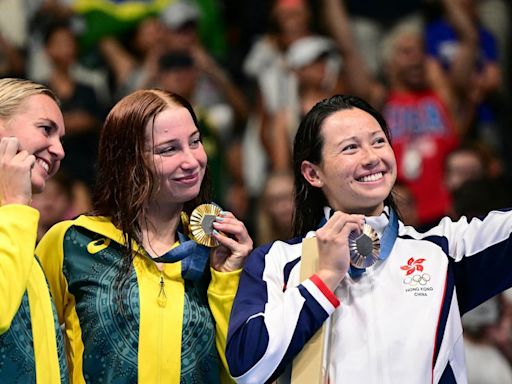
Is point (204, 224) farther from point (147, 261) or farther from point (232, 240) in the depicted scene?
point (147, 261)

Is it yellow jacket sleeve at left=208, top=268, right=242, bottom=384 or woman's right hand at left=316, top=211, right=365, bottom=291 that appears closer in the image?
woman's right hand at left=316, top=211, right=365, bottom=291

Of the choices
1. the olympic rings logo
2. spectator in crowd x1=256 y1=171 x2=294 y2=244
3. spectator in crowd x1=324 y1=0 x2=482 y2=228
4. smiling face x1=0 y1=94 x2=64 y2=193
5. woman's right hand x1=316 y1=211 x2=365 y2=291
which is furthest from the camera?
spectator in crowd x1=324 y1=0 x2=482 y2=228

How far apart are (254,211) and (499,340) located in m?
2.21

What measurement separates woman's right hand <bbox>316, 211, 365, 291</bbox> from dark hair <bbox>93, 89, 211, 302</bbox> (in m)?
0.68

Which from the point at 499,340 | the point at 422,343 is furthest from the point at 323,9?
the point at 422,343

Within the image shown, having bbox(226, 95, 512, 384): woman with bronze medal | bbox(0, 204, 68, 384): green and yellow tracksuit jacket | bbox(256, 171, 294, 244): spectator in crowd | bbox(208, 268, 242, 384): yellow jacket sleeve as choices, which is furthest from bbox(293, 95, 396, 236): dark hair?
bbox(256, 171, 294, 244): spectator in crowd

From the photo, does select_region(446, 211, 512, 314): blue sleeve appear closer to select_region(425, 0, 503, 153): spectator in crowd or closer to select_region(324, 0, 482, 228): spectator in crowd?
select_region(324, 0, 482, 228): spectator in crowd

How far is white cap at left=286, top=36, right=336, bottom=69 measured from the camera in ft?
25.6

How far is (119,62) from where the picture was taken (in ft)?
27.6

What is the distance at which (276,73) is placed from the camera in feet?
26.9

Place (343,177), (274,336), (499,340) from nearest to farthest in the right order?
1. (274,336)
2. (343,177)
3. (499,340)

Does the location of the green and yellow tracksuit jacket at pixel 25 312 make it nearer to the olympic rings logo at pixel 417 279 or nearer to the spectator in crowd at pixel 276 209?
the olympic rings logo at pixel 417 279

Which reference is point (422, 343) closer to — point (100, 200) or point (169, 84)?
point (100, 200)

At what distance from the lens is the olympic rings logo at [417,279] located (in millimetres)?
3936
